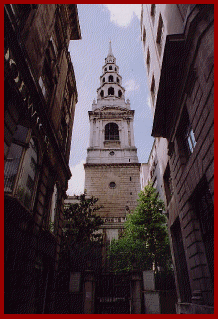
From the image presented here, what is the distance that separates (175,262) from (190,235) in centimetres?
395

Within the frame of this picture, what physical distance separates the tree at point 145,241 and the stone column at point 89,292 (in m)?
5.50

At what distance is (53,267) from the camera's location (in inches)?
476

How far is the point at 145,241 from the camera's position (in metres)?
20.6

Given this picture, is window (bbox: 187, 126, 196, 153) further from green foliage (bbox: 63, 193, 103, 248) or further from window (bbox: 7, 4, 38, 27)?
green foliage (bbox: 63, 193, 103, 248)

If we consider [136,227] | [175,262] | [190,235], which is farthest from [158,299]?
[136,227]

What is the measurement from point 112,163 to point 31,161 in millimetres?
28203

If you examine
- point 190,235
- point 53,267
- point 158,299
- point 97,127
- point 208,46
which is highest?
point 97,127

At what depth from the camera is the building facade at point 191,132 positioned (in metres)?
7.26

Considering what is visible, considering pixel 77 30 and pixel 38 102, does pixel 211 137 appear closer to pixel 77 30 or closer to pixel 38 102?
pixel 38 102

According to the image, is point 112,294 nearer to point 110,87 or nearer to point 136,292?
point 136,292

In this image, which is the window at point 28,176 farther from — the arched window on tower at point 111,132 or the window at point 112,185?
the arched window on tower at point 111,132

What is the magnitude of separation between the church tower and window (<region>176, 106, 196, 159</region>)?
2036cm

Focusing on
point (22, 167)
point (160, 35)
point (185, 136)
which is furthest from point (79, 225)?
point (160, 35)

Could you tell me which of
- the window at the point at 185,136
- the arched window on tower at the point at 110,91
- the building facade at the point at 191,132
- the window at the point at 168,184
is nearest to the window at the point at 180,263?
the building facade at the point at 191,132
